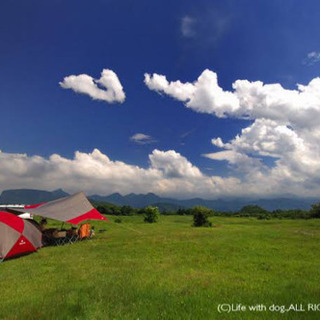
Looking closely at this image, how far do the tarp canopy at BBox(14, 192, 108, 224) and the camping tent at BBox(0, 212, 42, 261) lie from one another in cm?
396

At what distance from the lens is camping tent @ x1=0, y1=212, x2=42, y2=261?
15.6 meters

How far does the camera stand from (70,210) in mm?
24312

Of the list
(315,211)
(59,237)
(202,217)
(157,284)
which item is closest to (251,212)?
(315,211)

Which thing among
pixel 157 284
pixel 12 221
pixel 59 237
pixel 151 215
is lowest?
pixel 151 215

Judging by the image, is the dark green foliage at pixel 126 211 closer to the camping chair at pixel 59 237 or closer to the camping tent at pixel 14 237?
the camping chair at pixel 59 237

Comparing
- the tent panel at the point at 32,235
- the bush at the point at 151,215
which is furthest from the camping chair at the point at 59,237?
the bush at the point at 151,215

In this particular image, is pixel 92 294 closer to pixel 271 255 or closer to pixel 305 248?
pixel 271 255

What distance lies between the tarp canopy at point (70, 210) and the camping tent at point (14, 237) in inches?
156

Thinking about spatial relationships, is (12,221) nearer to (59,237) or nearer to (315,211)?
(59,237)

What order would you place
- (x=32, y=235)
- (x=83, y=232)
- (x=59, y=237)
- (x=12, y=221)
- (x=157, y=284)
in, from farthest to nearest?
(x=83, y=232) → (x=59, y=237) → (x=32, y=235) → (x=12, y=221) → (x=157, y=284)

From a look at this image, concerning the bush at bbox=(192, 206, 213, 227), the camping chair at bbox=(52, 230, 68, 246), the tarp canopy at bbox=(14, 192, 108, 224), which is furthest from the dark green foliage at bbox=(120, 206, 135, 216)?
the camping chair at bbox=(52, 230, 68, 246)

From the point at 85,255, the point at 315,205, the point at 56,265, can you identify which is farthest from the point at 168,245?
the point at 315,205

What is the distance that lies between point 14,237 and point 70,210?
8.10 m

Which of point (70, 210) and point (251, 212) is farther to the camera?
point (251, 212)
